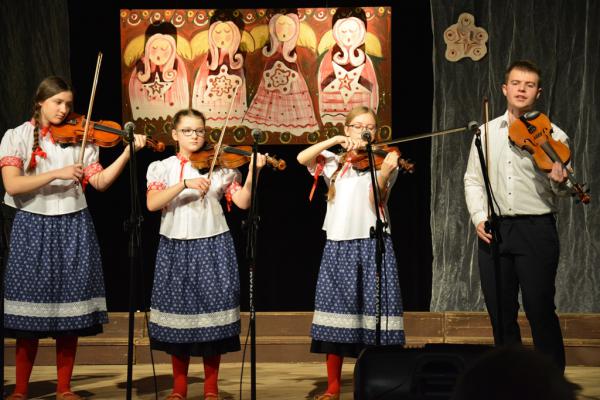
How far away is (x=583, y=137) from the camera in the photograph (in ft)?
18.5

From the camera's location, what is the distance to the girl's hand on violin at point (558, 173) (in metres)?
3.81

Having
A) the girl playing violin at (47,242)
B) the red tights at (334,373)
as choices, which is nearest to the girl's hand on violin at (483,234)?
the red tights at (334,373)

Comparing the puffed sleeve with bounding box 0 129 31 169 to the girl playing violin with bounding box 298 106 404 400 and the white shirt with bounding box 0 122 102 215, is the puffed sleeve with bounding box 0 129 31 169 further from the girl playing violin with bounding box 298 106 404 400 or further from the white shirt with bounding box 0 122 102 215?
the girl playing violin with bounding box 298 106 404 400

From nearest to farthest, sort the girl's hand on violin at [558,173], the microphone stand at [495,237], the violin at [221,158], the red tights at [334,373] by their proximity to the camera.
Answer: the microphone stand at [495,237], the girl's hand on violin at [558,173], the violin at [221,158], the red tights at [334,373]

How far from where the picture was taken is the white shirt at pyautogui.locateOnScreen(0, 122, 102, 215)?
409cm

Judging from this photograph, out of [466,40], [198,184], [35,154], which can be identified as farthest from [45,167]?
[466,40]

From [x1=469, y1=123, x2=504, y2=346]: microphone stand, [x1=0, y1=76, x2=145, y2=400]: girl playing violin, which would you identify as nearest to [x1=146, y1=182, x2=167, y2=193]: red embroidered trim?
[x1=0, y1=76, x2=145, y2=400]: girl playing violin

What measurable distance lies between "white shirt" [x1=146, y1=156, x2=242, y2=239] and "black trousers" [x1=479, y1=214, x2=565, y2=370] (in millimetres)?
1156

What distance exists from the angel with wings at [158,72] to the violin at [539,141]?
2.33 m

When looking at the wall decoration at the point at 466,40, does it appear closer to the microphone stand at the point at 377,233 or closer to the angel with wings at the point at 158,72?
the angel with wings at the point at 158,72

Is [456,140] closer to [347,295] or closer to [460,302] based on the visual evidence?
[460,302]

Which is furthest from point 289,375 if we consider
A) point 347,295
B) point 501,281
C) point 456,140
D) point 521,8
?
point 521,8

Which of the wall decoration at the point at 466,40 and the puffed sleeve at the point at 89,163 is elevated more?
the wall decoration at the point at 466,40

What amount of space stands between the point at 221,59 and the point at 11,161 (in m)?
1.91
